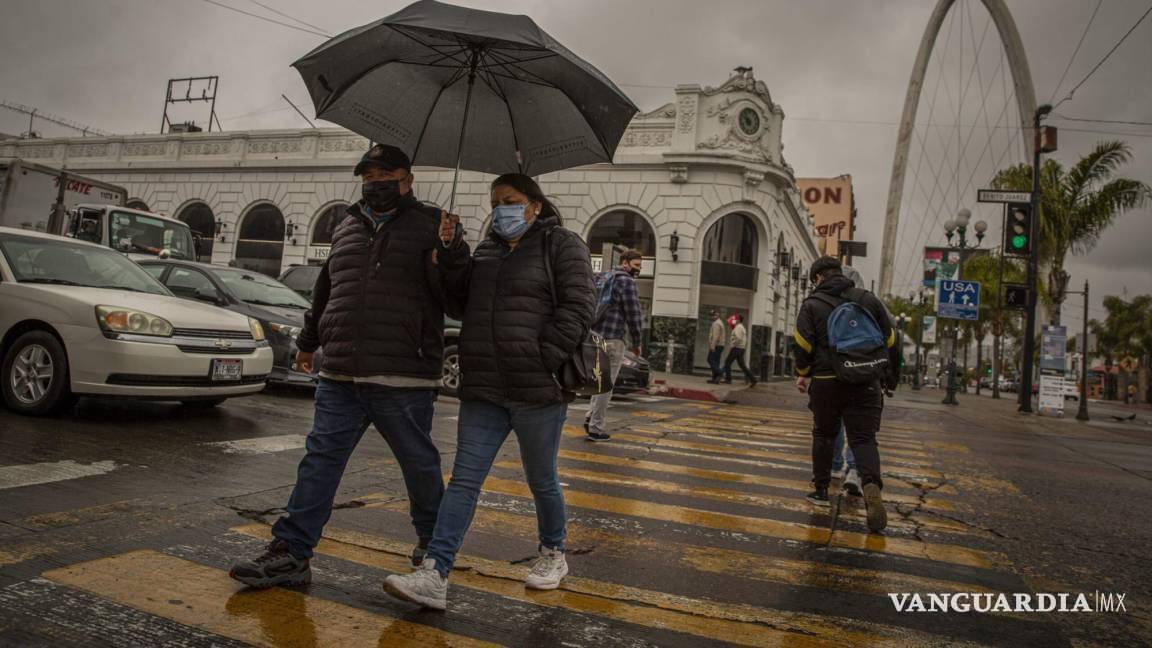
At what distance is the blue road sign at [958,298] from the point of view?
21484 millimetres

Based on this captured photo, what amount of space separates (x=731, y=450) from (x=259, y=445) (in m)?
4.69

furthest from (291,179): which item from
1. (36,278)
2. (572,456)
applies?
(572,456)

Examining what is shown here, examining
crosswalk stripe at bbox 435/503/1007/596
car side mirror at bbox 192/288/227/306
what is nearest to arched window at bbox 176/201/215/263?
car side mirror at bbox 192/288/227/306

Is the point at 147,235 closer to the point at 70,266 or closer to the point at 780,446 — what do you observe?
the point at 70,266

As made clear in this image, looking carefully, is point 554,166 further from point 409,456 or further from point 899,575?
point 899,575

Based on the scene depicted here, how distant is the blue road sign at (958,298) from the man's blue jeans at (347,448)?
70.8 ft

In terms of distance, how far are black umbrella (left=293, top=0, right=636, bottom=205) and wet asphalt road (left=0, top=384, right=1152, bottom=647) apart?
203 centimetres

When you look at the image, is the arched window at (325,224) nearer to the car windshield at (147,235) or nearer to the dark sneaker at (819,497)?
the car windshield at (147,235)

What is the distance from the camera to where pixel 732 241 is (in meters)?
25.7

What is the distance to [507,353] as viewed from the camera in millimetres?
2994

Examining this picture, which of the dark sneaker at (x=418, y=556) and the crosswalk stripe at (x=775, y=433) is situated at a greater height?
the crosswalk stripe at (x=775, y=433)

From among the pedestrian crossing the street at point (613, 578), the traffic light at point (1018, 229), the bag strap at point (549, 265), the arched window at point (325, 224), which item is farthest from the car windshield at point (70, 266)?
the arched window at point (325, 224)

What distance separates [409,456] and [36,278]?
546 cm

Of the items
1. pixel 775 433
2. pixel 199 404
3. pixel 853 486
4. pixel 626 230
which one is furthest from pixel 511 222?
pixel 626 230
